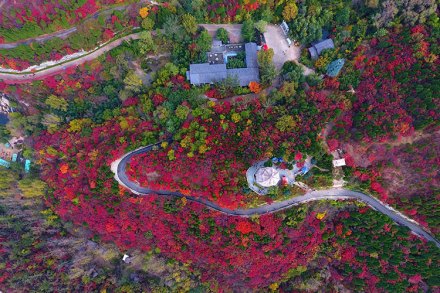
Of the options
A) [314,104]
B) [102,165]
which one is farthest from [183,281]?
[314,104]

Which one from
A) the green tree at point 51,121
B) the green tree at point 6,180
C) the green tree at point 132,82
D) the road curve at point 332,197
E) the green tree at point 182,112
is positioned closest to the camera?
the road curve at point 332,197

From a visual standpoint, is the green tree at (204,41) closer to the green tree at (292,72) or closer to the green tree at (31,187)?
the green tree at (292,72)

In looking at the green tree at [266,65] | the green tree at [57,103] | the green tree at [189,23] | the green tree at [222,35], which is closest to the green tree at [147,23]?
the green tree at [189,23]

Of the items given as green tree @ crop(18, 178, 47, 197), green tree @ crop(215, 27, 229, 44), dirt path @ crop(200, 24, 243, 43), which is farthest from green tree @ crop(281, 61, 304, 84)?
green tree @ crop(18, 178, 47, 197)

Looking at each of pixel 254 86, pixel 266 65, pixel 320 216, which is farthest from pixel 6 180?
pixel 320 216

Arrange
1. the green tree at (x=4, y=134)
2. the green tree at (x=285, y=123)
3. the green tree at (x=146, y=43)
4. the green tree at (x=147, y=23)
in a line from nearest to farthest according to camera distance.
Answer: the green tree at (x=285, y=123), the green tree at (x=146, y=43), the green tree at (x=147, y=23), the green tree at (x=4, y=134)

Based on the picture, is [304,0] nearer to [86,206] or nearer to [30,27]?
[30,27]
